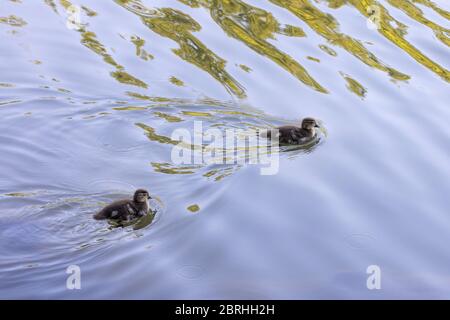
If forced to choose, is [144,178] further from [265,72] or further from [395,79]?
[395,79]

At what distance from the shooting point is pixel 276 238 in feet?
21.0

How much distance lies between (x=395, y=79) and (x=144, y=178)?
3.47m

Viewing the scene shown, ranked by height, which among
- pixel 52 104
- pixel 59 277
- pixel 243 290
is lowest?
pixel 52 104

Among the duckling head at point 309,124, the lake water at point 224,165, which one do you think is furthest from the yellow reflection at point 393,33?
the duckling head at point 309,124

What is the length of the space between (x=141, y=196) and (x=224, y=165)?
1080 mm

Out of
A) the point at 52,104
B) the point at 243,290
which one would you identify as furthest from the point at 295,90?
the point at 243,290

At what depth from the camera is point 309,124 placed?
8141 mm

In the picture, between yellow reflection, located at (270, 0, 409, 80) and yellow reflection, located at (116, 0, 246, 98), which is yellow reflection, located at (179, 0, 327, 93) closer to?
yellow reflection, located at (270, 0, 409, 80)

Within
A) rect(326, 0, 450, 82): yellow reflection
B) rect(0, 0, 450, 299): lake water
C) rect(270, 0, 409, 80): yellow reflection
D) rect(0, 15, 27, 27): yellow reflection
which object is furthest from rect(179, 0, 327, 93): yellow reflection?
rect(0, 15, 27, 27): yellow reflection

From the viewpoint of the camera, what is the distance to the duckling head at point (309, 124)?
320 inches

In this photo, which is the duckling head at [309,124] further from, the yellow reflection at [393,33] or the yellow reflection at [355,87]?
the yellow reflection at [393,33]

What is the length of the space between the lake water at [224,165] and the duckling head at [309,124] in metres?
0.19

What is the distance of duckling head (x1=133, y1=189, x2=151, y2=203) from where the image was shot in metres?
6.84
